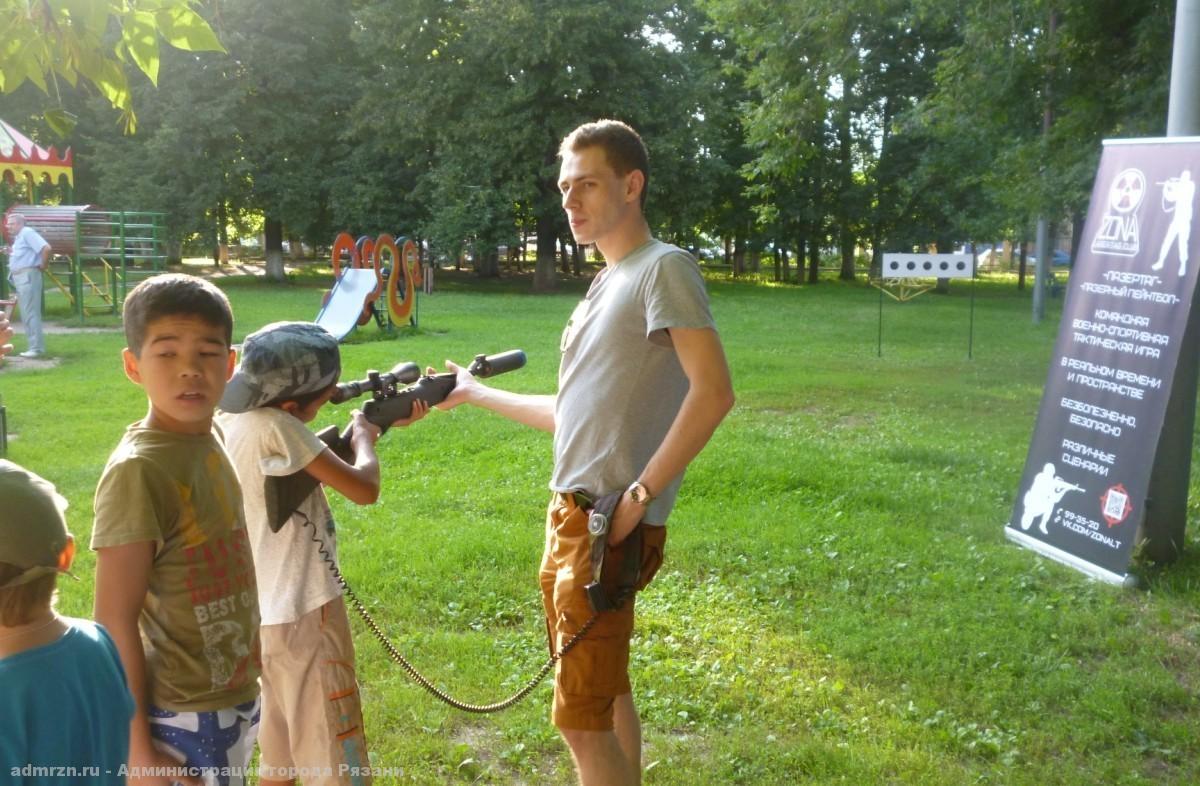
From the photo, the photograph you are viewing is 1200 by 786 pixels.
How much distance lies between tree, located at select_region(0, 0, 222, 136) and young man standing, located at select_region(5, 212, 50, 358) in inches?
485

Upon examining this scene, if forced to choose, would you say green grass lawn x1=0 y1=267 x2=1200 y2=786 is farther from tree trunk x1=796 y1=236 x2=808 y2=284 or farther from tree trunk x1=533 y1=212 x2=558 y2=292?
tree trunk x1=796 y1=236 x2=808 y2=284

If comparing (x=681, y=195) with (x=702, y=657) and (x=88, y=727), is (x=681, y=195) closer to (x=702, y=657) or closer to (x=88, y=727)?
(x=702, y=657)

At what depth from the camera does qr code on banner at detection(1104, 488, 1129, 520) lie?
573 cm

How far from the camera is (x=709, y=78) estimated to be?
32281mm

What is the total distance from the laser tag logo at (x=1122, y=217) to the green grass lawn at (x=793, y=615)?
1.70m

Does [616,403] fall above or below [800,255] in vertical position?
above

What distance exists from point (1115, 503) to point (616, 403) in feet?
13.3

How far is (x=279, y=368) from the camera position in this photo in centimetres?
261

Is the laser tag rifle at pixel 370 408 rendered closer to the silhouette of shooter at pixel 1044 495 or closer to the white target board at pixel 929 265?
the silhouette of shooter at pixel 1044 495

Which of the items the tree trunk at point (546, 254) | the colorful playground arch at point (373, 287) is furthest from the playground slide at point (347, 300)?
the tree trunk at point (546, 254)

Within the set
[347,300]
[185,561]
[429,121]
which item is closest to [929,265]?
[347,300]

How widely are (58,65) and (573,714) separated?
2329 mm

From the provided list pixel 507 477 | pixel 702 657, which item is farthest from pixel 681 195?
pixel 702 657

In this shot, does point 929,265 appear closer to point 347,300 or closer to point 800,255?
point 347,300
